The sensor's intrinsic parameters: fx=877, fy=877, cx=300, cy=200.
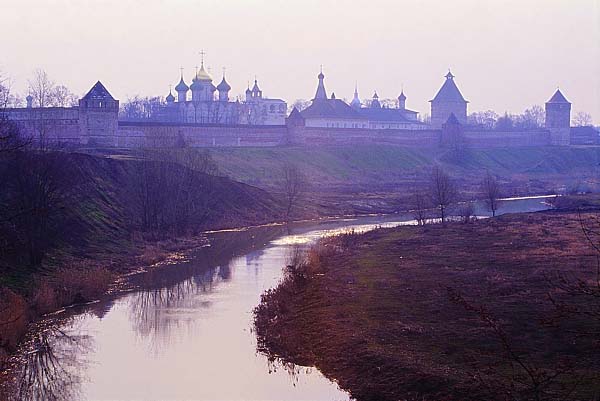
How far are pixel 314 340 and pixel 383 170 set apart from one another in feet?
185

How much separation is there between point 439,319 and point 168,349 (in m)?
5.64

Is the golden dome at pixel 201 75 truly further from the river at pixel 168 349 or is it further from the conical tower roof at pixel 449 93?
the river at pixel 168 349

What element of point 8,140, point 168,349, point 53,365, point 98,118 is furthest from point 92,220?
point 98,118

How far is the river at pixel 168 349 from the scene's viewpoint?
15.4 meters

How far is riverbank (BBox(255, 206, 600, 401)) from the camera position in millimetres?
13734

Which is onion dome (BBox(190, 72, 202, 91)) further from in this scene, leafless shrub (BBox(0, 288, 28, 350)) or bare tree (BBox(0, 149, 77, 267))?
leafless shrub (BBox(0, 288, 28, 350))

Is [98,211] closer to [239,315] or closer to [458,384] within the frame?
[239,315]

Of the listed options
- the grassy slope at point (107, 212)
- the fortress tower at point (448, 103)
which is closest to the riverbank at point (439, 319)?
the grassy slope at point (107, 212)

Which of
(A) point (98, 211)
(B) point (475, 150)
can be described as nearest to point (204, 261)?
(A) point (98, 211)

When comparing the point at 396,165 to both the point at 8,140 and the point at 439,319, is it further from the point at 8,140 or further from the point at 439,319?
the point at 8,140

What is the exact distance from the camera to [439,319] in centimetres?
1777

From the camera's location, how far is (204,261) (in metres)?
30.5

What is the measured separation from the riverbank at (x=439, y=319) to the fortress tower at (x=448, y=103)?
79614 mm

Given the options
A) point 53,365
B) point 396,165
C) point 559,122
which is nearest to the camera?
point 53,365
